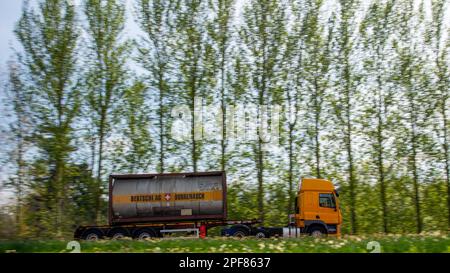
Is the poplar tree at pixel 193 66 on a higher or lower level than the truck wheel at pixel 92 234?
higher

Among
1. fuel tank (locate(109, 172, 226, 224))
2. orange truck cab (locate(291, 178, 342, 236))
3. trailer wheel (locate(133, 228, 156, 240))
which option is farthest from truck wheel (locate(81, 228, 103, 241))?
orange truck cab (locate(291, 178, 342, 236))

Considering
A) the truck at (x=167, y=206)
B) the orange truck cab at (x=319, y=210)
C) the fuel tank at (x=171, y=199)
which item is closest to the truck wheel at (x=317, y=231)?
Answer: the orange truck cab at (x=319, y=210)

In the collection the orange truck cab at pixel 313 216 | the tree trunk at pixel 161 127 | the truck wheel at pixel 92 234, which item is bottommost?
the truck wheel at pixel 92 234

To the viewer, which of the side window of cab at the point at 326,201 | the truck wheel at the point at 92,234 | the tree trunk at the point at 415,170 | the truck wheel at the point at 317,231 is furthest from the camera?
the tree trunk at the point at 415,170

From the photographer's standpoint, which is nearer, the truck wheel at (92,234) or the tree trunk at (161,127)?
the truck wheel at (92,234)

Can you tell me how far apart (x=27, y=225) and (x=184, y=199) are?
14.6 m

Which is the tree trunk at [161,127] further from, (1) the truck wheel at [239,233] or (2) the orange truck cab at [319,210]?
(2) the orange truck cab at [319,210]

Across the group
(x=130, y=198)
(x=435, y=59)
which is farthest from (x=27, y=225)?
(x=435, y=59)

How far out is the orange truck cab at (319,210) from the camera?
86.2 feet

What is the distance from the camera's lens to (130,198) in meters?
27.7

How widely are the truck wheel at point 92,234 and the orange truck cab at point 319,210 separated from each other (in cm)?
1058

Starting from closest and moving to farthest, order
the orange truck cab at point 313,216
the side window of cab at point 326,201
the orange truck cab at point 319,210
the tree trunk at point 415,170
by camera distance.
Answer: the orange truck cab at point 313,216 → the orange truck cab at point 319,210 → the side window of cab at point 326,201 → the tree trunk at point 415,170

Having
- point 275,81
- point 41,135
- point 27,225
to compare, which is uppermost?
point 275,81

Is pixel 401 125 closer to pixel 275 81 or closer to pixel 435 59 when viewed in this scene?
pixel 435 59
